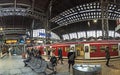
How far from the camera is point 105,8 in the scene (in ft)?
90.1

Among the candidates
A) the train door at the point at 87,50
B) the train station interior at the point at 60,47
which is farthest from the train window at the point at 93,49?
the train door at the point at 87,50

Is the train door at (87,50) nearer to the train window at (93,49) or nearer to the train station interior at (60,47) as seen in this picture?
the train station interior at (60,47)

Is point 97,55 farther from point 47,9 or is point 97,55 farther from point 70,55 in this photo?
point 47,9

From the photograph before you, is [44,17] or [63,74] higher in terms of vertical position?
[44,17]

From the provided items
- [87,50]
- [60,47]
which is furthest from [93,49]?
[60,47]

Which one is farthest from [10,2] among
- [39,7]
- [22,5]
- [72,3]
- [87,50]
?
[87,50]

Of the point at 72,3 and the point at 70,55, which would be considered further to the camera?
the point at 72,3

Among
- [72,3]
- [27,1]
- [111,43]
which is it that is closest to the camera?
[111,43]

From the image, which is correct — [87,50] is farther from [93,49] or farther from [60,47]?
[60,47]

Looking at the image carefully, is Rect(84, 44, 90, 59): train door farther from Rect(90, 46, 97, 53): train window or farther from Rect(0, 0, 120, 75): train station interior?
Rect(90, 46, 97, 53): train window

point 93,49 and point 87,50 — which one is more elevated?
point 93,49

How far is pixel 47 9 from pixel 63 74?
2779 centimetres

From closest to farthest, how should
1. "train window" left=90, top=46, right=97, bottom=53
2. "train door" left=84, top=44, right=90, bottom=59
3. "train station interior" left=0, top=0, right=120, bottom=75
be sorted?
"train station interior" left=0, top=0, right=120, bottom=75 → "train window" left=90, top=46, right=97, bottom=53 → "train door" left=84, top=44, right=90, bottom=59

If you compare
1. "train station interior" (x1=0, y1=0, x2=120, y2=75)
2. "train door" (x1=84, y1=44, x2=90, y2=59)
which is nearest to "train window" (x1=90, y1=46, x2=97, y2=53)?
"train station interior" (x1=0, y1=0, x2=120, y2=75)
